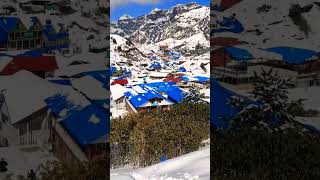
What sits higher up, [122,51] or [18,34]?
[122,51]

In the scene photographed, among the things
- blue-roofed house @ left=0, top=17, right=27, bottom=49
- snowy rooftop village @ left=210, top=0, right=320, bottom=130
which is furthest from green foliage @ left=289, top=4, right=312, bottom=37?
blue-roofed house @ left=0, top=17, right=27, bottom=49

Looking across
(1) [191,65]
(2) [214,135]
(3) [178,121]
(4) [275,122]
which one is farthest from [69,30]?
(1) [191,65]

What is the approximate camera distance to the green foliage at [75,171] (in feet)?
13.5

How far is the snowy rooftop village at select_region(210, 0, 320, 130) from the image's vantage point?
159 inches

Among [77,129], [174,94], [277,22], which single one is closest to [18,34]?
[77,129]

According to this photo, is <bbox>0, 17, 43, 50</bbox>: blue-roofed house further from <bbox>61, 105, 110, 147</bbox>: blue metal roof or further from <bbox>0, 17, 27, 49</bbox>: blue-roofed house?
<bbox>61, 105, 110, 147</bbox>: blue metal roof

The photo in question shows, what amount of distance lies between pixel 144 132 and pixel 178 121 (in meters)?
1.69

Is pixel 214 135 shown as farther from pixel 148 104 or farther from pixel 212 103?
pixel 148 104

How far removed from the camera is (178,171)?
326 inches

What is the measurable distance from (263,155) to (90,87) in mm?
2169

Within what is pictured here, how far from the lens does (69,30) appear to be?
4125mm

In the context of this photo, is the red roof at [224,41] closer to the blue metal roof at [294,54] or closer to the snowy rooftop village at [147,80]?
the blue metal roof at [294,54]

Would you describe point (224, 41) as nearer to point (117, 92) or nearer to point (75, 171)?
point (75, 171)

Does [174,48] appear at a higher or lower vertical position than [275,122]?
higher
